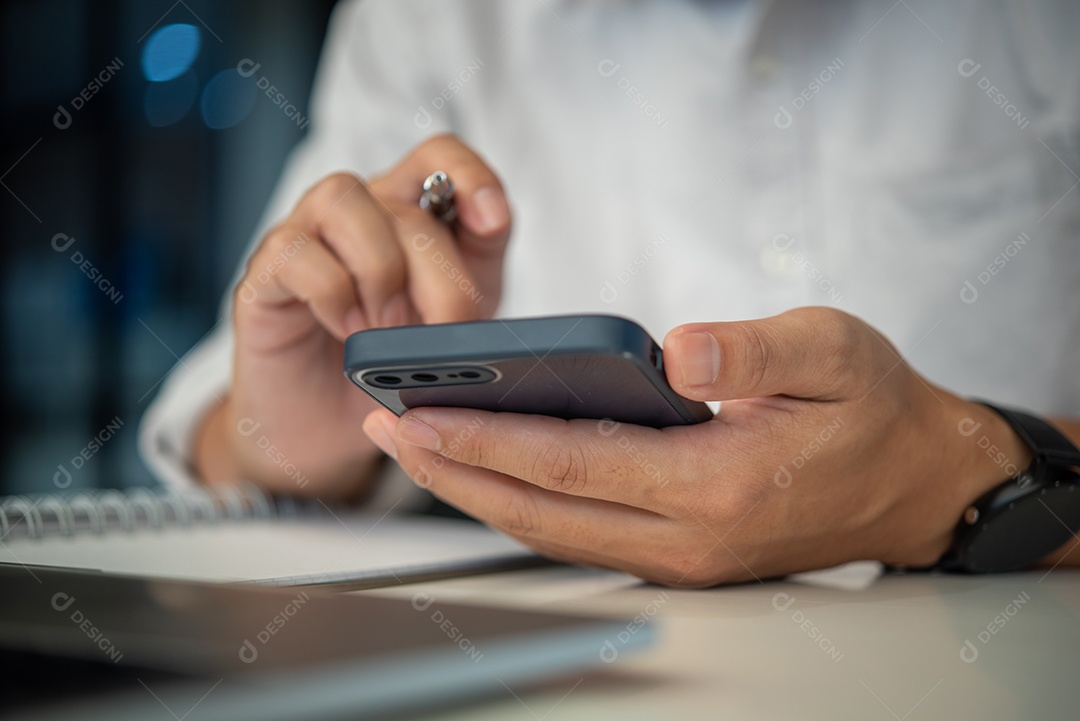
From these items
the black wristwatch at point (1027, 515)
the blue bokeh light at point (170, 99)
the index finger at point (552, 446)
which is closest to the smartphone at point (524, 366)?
the index finger at point (552, 446)

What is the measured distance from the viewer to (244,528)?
0.78 m

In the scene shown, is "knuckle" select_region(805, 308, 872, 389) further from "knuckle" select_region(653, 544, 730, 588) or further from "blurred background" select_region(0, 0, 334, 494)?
"blurred background" select_region(0, 0, 334, 494)

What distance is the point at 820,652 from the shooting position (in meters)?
0.35

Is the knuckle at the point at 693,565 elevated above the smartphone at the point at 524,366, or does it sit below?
below

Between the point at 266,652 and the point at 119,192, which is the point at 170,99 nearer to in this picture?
the point at 119,192

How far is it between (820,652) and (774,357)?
138 millimetres

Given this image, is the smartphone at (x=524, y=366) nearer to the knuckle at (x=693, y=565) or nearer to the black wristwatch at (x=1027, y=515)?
the knuckle at (x=693, y=565)

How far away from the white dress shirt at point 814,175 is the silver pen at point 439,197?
0.39 m

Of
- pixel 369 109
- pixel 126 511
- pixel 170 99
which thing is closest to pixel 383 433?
pixel 126 511

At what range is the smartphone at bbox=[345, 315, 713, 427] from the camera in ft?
1.09

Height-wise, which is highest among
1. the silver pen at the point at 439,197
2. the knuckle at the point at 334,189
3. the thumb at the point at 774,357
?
the knuckle at the point at 334,189

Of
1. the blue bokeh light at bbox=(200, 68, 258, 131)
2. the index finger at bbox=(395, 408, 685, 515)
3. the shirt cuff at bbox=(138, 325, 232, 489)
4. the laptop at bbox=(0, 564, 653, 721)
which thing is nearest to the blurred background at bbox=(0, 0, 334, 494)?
the blue bokeh light at bbox=(200, 68, 258, 131)

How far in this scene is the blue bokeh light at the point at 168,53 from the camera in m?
3.06

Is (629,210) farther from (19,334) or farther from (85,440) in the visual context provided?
(19,334)
